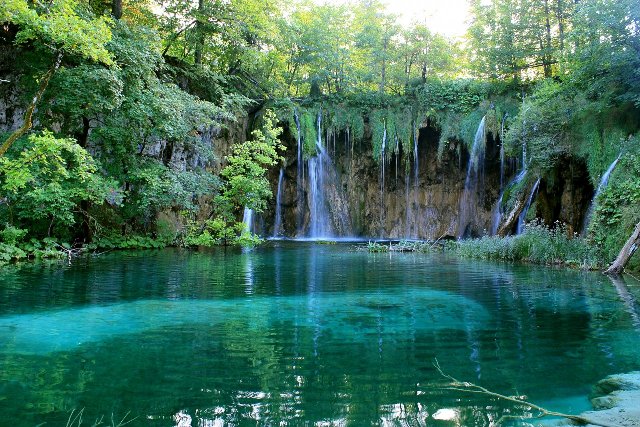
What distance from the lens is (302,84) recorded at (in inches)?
1344

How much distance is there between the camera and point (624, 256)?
422 inches

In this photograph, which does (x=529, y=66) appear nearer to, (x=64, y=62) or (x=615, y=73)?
(x=615, y=73)

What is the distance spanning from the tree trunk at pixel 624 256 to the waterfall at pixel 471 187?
1582 cm

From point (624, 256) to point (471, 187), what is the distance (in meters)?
17.4

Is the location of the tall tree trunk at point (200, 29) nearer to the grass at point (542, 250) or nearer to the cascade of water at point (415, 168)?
the cascade of water at point (415, 168)

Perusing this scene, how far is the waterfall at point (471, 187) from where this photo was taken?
26.1 m

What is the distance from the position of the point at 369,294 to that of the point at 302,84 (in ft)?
91.7

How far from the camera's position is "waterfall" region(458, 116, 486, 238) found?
26.1m

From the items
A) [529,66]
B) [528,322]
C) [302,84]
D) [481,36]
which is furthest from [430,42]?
[528,322]

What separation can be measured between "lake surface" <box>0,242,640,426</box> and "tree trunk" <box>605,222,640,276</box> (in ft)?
6.02

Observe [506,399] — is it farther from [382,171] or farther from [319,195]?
[382,171]

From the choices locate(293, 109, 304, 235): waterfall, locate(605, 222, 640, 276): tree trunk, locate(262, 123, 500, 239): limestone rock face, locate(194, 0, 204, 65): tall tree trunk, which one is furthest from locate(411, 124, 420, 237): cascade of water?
locate(605, 222, 640, 276): tree trunk

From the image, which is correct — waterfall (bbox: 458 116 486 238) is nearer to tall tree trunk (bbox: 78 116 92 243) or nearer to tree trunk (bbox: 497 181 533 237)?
tree trunk (bbox: 497 181 533 237)

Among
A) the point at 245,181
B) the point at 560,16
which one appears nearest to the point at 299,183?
the point at 245,181
